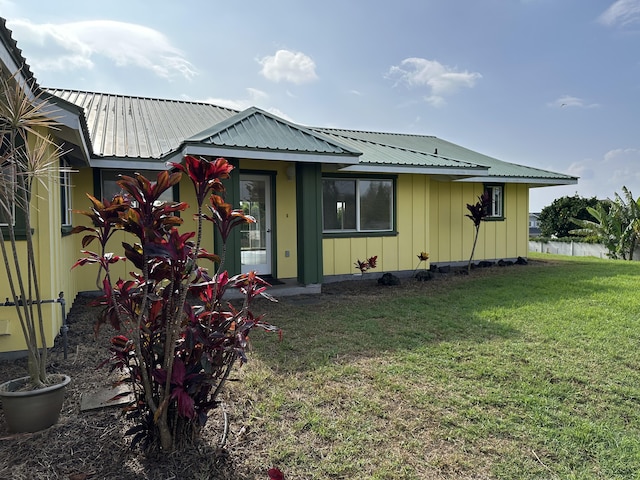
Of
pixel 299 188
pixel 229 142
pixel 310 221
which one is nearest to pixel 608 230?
pixel 310 221

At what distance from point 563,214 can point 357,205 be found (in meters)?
17.4

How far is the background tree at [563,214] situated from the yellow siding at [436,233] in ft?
34.3

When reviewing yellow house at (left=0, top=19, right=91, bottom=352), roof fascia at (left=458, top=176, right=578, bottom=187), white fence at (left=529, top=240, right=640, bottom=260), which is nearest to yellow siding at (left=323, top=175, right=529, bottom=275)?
roof fascia at (left=458, top=176, right=578, bottom=187)

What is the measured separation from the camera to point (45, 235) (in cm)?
411

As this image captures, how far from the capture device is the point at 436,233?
1086 centimetres

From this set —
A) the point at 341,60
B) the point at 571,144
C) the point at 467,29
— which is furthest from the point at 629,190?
the point at 341,60

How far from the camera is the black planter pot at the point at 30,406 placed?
2.58 meters

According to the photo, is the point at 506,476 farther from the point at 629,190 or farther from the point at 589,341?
the point at 629,190

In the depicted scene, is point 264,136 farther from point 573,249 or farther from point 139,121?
point 573,249

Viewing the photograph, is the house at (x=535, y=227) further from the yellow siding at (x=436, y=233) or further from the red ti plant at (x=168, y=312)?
the red ti plant at (x=168, y=312)

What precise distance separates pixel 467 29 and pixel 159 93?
32.2 ft

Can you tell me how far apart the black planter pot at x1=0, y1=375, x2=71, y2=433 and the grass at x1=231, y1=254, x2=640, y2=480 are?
1.29m

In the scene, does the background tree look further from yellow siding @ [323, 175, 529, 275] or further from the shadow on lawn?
the shadow on lawn

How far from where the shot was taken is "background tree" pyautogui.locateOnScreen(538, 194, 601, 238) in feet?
67.0
